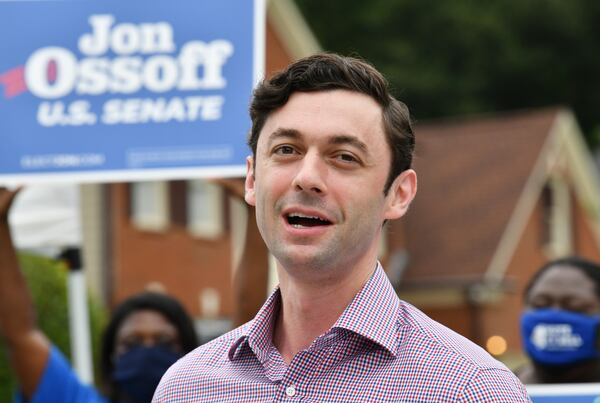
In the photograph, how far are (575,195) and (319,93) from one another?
1160 inches

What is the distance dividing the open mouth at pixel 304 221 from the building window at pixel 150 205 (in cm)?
1858

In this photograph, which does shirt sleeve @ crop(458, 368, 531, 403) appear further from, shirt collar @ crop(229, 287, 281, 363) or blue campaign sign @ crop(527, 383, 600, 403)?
blue campaign sign @ crop(527, 383, 600, 403)

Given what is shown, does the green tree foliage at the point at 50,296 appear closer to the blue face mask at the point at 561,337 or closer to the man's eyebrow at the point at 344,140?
the blue face mask at the point at 561,337

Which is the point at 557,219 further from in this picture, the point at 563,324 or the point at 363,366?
the point at 363,366

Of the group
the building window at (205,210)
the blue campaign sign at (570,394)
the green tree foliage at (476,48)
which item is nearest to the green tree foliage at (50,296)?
the building window at (205,210)

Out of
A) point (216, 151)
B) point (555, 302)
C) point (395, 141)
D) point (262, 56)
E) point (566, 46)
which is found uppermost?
point (395, 141)

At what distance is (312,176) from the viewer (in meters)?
2.91

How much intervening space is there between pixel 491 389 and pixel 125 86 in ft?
9.57

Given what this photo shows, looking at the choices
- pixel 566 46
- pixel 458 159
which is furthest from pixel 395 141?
pixel 566 46

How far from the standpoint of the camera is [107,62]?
211 inches

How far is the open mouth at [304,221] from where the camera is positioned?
292cm

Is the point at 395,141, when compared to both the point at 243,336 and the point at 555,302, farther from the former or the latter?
the point at 555,302

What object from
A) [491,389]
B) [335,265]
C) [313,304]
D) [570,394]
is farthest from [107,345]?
[491,389]

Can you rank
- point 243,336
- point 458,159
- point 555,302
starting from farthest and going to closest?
point 458,159 < point 555,302 < point 243,336
